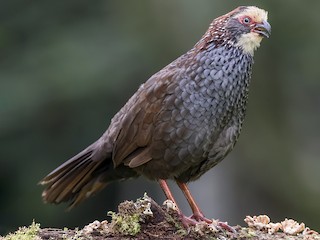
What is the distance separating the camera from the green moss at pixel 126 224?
21.0 feet

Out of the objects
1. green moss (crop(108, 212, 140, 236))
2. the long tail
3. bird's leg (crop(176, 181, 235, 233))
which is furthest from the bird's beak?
green moss (crop(108, 212, 140, 236))

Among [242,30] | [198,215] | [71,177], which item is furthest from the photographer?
[71,177]

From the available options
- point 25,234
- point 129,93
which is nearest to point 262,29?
point 25,234

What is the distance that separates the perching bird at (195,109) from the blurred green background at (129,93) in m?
5.66

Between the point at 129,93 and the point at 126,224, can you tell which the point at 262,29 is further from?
the point at 129,93

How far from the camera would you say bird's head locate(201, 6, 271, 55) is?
24.7ft

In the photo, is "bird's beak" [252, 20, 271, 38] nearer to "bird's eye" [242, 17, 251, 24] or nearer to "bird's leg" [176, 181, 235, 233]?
"bird's eye" [242, 17, 251, 24]

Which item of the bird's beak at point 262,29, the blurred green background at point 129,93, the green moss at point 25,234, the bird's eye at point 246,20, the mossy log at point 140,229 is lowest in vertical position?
the mossy log at point 140,229

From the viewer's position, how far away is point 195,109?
7.34m

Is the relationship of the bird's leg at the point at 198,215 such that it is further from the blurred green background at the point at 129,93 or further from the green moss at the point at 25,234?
the blurred green background at the point at 129,93

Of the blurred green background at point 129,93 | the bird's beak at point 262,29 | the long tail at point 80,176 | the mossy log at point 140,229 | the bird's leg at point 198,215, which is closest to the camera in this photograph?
the mossy log at point 140,229

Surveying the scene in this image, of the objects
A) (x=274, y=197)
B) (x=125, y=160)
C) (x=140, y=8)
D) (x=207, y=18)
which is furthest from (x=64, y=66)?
(x=125, y=160)

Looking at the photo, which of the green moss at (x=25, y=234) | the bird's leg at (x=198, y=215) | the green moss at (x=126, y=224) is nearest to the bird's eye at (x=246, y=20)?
the bird's leg at (x=198, y=215)

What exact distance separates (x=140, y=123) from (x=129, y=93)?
8.22 m
